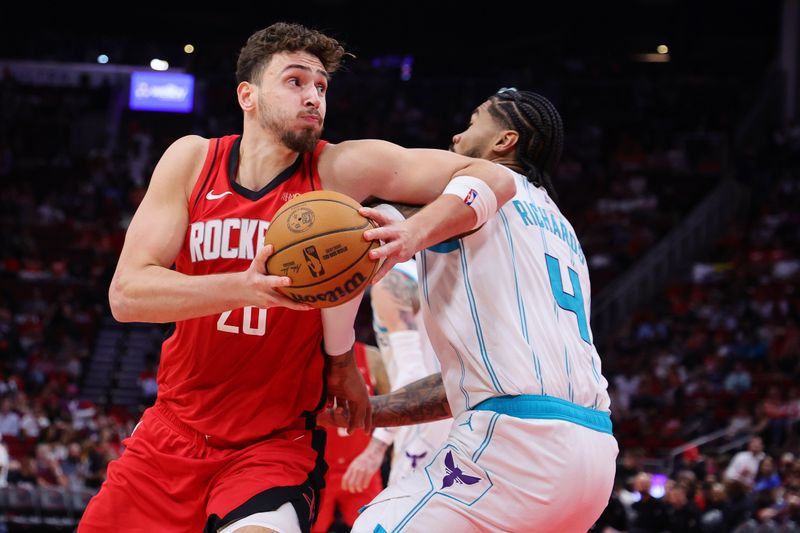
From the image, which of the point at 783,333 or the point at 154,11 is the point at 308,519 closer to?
the point at 783,333

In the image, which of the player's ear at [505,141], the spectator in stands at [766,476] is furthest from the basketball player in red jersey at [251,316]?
the spectator in stands at [766,476]

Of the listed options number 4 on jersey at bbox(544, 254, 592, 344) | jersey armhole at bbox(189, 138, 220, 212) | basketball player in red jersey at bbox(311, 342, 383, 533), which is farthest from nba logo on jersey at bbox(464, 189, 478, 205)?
basketball player in red jersey at bbox(311, 342, 383, 533)

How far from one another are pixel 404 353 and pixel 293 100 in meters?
2.95

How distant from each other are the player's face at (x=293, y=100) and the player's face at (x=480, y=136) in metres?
0.60

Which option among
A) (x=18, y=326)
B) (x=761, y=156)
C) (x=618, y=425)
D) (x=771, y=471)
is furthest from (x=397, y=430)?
(x=761, y=156)

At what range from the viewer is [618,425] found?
16.5m

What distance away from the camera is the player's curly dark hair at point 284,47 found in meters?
3.77

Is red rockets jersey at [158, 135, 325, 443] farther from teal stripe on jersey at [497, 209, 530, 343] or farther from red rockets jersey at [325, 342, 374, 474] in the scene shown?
red rockets jersey at [325, 342, 374, 474]

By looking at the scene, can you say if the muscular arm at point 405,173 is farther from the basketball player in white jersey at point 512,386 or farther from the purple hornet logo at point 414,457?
the purple hornet logo at point 414,457

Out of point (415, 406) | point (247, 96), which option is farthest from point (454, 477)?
point (247, 96)

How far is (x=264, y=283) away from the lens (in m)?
2.89

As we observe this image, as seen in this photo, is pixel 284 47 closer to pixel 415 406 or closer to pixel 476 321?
pixel 476 321

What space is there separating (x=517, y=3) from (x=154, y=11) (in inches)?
437

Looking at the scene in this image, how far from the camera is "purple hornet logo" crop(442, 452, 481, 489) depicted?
3.34 meters
